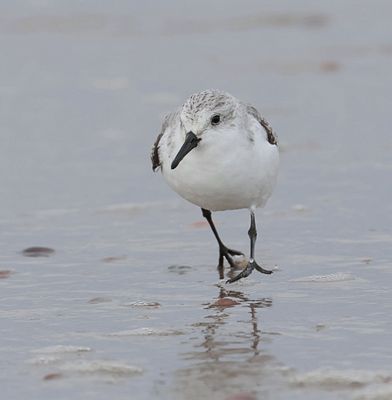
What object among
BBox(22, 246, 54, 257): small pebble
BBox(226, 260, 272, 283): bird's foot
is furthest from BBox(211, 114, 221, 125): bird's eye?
BBox(22, 246, 54, 257): small pebble

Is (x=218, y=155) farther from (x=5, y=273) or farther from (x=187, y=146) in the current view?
(x=5, y=273)

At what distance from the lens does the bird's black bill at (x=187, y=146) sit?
6645 mm

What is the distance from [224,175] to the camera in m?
6.77

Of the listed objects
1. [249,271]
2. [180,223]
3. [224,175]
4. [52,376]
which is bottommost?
[52,376]

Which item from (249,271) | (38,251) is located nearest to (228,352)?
(249,271)

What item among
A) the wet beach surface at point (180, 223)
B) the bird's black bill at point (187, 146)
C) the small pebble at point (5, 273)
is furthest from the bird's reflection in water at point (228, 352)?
the small pebble at point (5, 273)

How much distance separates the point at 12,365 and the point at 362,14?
36.5 feet

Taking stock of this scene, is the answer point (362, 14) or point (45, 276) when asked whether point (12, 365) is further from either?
point (362, 14)

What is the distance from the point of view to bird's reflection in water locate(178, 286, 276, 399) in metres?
5.14

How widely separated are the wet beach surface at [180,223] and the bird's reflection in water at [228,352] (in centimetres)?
1

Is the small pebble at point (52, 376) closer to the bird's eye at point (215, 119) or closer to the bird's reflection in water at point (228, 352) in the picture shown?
the bird's reflection in water at point (228, 352)

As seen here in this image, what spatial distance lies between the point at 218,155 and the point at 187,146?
0.19 metres

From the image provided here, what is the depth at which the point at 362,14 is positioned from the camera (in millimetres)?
15758

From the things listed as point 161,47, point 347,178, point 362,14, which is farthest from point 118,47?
point 347,178
